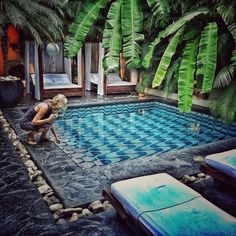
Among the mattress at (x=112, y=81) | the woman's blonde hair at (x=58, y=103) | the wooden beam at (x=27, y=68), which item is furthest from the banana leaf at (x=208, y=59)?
the mattress at (x=112, y=81)

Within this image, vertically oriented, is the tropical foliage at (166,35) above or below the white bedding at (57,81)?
Answer: above

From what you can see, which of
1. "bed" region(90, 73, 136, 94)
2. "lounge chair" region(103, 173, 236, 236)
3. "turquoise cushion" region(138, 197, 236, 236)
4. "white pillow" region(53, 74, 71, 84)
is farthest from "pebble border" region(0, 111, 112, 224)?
"bed" region(90, 73, 136, 94)

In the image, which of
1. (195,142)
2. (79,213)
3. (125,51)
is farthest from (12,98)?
(125,51)

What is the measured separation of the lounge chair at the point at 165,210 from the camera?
238 centimetres

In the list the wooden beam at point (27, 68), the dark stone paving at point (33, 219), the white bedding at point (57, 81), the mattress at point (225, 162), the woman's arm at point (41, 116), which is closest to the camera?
the dark stone paving at point (33, 219)

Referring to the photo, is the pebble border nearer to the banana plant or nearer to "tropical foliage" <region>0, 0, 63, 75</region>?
the banana plant

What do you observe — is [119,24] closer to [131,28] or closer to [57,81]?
[131,28]

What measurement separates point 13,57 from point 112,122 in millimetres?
12409

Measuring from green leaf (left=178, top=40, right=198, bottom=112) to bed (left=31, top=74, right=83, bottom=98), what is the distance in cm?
971

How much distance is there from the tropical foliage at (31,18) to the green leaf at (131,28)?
719 cm

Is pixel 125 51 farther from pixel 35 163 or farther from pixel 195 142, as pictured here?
pixel 195 142

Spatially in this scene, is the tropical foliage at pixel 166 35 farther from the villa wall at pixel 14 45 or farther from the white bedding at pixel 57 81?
the villa wall at pixel 14 45

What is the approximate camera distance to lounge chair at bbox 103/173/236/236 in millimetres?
2377

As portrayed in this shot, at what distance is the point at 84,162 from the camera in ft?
18.3
